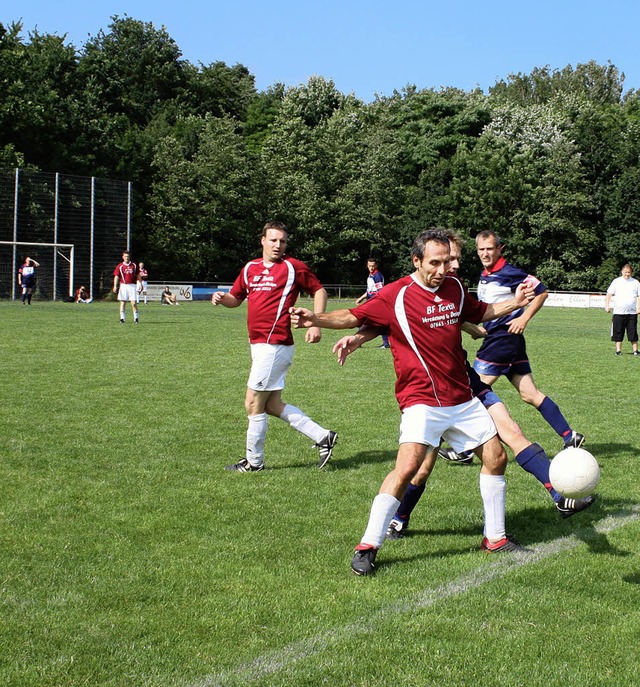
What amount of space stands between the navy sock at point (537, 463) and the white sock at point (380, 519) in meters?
1.22

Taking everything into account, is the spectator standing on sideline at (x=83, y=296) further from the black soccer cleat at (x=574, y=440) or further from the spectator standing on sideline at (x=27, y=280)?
the black soccer cleat at (x=574, y=440)

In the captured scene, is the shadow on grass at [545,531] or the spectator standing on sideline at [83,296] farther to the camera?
the spectator standing on sideline at [83,296]

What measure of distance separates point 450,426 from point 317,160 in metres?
54.3

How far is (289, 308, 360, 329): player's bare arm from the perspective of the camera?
5.22 meters

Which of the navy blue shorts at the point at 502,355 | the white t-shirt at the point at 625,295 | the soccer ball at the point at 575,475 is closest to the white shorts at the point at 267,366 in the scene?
the navy blue shorts at the point at 502,355

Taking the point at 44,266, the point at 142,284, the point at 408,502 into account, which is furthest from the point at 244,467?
the point at 44,266

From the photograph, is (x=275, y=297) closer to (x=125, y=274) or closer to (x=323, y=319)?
(x=323, y=319)

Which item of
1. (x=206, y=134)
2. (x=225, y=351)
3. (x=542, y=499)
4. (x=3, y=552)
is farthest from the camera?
(x=206, y=134)

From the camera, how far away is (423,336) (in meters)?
5.25

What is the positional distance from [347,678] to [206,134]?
5242 centimetres

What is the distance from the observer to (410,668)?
3.73 m

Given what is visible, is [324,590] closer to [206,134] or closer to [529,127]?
[206,134]

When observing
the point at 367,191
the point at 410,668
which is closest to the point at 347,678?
the point at 410,668

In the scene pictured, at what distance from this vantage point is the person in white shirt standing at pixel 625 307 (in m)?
20.0
